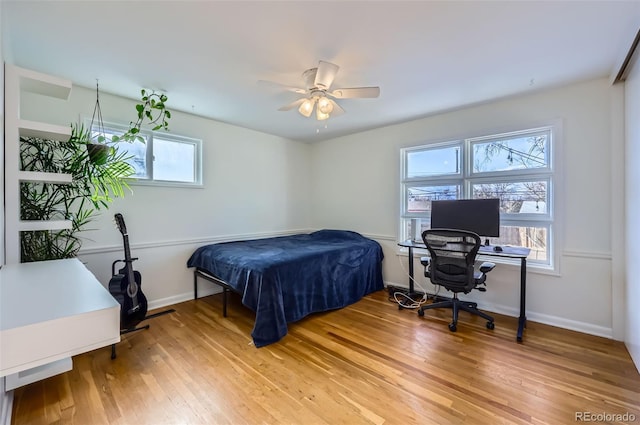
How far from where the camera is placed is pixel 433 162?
3.73 m

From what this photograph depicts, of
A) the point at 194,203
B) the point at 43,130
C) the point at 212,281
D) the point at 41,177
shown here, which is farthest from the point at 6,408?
the point at 194,203

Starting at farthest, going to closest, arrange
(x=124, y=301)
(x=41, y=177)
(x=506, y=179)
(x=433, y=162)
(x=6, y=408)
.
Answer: (x=433, y=162), (x=506, y=179), (x=124, y=301), (x=41, y=177), (x=6, y=408)

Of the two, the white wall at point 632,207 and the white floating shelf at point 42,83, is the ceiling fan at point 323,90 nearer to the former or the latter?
the white floating shelf at point 42,83

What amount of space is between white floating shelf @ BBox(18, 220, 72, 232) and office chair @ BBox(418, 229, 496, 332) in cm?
308

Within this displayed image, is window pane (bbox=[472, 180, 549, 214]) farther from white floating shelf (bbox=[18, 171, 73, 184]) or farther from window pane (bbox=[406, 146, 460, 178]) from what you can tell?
white floating shelf (bbox=[18, 171, 73, 184])

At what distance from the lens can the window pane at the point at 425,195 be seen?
3.56 m

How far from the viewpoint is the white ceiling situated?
5.47ft

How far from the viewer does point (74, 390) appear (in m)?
1.82

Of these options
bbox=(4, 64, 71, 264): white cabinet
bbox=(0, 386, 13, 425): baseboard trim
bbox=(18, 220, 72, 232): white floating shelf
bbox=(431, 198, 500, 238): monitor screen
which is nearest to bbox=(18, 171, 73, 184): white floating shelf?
bbox=(4, 64, 71, 264): white cabinet

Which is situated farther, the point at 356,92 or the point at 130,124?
the point at 130,124

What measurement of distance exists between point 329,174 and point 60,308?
4330mm

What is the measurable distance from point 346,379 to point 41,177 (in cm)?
248

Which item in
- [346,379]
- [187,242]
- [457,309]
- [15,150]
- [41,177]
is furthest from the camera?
[187,242]

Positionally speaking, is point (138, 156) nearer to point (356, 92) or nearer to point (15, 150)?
point (15, 150)
